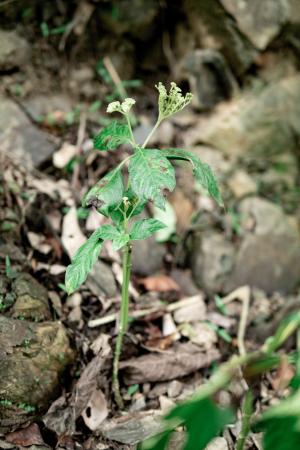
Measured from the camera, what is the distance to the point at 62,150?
2824 millimetres

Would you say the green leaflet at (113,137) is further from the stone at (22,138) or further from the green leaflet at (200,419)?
the stone at (22,138)

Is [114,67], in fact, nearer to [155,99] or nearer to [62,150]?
[155,99]

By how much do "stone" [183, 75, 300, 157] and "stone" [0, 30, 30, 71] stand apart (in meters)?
1.15

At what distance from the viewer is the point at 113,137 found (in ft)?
5.33

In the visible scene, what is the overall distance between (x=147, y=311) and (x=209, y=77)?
1.68 meters

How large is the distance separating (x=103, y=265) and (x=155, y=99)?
141 cm

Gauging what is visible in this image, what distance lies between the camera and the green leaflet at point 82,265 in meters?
1.53

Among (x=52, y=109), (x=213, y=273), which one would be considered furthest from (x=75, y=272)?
(x=52, y=109)

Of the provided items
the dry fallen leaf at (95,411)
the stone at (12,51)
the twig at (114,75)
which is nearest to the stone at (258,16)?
the twig at (114,75)

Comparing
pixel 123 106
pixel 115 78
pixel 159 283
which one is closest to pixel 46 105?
pixel 115 78

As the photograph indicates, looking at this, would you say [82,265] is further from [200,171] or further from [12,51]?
[12,51]

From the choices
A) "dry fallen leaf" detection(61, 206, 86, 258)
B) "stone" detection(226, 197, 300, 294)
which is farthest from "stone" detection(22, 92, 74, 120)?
"stone" detection(226, 197, 300, 294)

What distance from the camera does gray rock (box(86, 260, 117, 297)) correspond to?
2.36m

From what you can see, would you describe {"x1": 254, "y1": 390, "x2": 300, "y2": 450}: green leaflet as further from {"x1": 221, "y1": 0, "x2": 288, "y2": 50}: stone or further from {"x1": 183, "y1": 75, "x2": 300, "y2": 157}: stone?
{"x1": 221, "y1": 0, "x2": 288, "y2": 50}: stone
